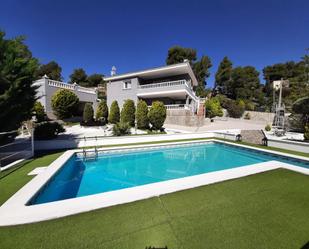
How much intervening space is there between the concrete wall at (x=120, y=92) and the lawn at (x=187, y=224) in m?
21.6

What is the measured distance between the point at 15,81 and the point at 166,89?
17.7m

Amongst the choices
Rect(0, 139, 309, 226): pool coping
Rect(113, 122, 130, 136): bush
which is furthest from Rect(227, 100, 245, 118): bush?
Rect(0, 139, 309, 226): pool coping

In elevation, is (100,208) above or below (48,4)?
below

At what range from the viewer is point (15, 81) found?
21.7 ft

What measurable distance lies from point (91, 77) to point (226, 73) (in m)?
40.8

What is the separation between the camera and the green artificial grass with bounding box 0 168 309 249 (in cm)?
271

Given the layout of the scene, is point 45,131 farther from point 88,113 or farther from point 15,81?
point 88,113

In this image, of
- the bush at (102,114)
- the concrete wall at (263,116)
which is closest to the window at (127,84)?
the bush at (102,114)

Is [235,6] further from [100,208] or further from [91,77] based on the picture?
[91,77]

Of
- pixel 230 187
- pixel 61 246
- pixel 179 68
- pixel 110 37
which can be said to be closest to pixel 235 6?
pixel 179 68

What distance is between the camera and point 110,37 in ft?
70.9

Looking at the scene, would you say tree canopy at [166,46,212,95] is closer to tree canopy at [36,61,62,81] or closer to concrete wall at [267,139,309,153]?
concrete wall at [267,139,309,153]

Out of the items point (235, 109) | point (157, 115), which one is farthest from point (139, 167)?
point (235, 109)

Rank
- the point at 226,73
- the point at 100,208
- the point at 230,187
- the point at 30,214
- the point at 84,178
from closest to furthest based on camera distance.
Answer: the point at 30,214 → the point at 100,208 → the point at 230,187 → the point at 84,178 → the point at 226,73
